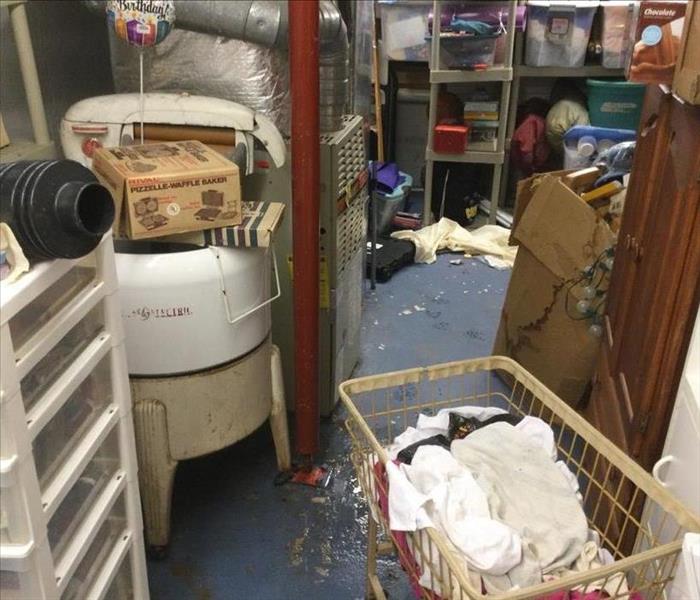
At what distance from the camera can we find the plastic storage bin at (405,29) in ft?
12.2

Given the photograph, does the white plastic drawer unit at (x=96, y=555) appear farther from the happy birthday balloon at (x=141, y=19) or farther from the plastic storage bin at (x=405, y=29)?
the plastic storage bin at (x=405, y=29)

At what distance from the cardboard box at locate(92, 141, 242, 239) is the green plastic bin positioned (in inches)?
114

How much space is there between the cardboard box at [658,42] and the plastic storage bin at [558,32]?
234 cm

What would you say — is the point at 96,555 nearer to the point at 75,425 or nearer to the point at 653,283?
the point at 75,425

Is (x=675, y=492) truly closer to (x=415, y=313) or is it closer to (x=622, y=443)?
(x=622, y=443)

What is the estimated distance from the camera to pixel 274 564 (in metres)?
1.72

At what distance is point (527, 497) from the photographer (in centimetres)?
118

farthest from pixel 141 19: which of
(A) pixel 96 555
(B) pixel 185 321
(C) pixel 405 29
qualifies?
(C) pixel 405 29

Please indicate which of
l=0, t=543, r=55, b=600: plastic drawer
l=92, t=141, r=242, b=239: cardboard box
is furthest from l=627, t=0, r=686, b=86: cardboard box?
l=0, t=543, r=55, b=600: plastic drawer

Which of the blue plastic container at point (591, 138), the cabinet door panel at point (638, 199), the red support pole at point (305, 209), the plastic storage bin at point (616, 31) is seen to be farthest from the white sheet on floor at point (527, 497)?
the plastic storage bin at point (616, 31)

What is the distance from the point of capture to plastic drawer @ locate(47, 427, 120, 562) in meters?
1.10

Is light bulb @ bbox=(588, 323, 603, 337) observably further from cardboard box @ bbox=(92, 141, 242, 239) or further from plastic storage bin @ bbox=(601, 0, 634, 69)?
plastic storage bin @ bbox=(601, 0, 634, 69)

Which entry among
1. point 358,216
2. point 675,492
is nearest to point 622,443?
point 675,492

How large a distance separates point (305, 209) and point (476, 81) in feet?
7.80
